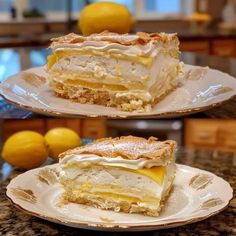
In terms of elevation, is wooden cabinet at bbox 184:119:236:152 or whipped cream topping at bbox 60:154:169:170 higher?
whipped cream topping at bbox 60:154:169:170

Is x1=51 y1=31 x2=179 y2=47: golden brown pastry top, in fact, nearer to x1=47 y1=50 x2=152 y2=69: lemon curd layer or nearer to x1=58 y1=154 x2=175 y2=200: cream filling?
x1=47 y1=50 x2=152 y2=69: lemon curd layer

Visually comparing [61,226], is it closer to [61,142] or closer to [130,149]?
[130,149]

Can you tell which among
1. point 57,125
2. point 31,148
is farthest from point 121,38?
point 57,125

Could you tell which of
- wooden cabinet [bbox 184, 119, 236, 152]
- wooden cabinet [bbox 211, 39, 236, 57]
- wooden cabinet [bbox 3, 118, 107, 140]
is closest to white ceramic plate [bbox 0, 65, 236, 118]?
wooden cabinet [bbox 3, 118, 107, 140]

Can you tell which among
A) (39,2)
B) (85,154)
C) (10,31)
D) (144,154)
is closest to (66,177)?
(85,154)

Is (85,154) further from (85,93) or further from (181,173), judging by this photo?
(181,173)

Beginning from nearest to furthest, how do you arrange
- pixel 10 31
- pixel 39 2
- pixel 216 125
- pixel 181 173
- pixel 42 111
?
pixel 42 111, pixel 181 173, pixel 216 125, pixel 10 31, pixel 39 2
